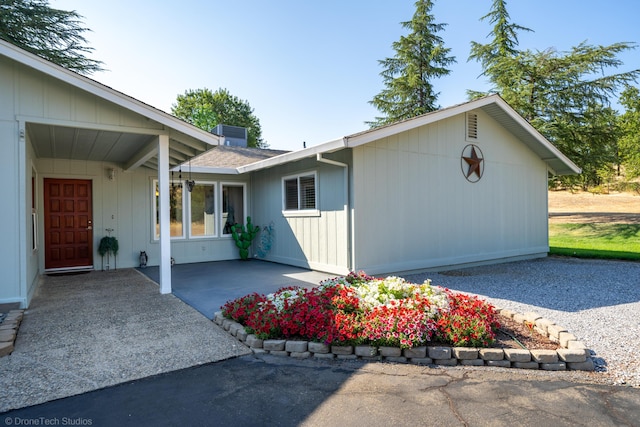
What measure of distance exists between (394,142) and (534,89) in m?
12.6

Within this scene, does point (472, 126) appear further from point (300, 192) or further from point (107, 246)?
point (107, 246)

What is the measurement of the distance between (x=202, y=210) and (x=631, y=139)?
21095 mm

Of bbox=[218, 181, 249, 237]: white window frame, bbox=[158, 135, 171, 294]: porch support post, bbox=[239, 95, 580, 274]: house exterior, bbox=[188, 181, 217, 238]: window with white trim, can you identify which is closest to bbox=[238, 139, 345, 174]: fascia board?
bbox=[239, 95, 580, 274]: house exterior

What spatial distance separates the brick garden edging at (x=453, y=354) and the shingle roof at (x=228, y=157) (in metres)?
6.42

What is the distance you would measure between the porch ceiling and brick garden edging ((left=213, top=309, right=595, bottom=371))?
13.7 feet

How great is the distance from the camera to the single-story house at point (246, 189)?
200 inches

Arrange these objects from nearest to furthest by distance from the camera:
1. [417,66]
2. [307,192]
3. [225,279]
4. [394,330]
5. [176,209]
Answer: [394,330]
[225,279]
[307,192]
[176,209]
[417,66]

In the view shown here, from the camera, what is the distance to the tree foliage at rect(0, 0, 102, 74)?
44.5 ft

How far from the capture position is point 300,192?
841cm

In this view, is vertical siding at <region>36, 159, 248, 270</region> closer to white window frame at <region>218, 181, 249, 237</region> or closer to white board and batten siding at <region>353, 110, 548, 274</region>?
white window frame at <region>218, 181, 249, 237</region>

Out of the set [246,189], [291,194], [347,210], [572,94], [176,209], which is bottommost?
[347,210]

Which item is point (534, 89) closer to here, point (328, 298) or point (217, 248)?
point (217, 248)

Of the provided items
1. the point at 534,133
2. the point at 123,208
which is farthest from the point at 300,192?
the point at 534,133

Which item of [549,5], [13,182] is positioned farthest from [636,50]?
[13,182]
